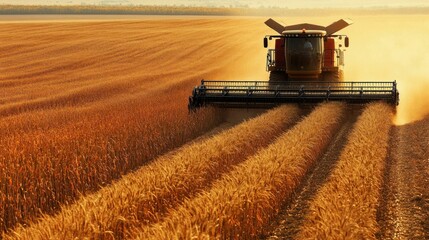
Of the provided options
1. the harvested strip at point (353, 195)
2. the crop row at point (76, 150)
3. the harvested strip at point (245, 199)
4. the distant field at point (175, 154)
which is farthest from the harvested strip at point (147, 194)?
the harvested strip at point (353, 195)

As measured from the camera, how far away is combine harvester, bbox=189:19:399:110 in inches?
822

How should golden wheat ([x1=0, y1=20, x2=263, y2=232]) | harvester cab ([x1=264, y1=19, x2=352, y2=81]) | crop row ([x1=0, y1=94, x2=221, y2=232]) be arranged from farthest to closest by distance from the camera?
harvester cab ([x1=264, y1=19, x2=352, y2=81]), golden wheat ([x1=0, y1=20, x2=263, y2=232]), crop row ([x1=0, y1=94, x2=221, y2=232])

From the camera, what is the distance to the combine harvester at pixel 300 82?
20891 mm

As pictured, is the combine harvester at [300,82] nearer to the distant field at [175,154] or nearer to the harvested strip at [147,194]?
the distant field at [175,154]

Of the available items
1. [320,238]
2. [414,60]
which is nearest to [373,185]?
[320,238]

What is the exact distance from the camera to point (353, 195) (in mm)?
9703

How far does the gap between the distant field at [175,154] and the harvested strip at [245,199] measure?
3cm

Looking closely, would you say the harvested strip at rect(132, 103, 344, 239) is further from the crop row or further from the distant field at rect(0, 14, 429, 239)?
the crop row

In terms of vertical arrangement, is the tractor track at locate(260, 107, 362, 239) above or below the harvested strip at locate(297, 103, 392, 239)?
below

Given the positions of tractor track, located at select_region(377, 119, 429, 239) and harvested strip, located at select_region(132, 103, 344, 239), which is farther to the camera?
tractor track, located at select_region(377, 119, 429, 239)

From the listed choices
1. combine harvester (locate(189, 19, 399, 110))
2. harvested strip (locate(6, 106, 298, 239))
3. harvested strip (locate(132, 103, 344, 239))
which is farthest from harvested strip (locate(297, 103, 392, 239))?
combine harvester (locate(189, 19, 399, 110))

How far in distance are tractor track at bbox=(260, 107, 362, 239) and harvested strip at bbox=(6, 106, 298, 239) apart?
1361 millimetres

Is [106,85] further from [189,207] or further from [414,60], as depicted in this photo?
[189,207]

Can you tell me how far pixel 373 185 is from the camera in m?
10.8
